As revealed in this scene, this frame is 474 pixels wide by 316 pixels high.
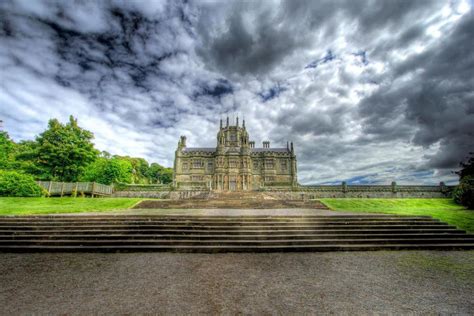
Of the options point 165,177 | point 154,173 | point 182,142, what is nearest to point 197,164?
point 182,142

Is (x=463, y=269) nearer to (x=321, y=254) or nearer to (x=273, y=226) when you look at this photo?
(x=321, y=254)

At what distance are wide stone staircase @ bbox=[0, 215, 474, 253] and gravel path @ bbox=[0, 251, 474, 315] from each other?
630mm

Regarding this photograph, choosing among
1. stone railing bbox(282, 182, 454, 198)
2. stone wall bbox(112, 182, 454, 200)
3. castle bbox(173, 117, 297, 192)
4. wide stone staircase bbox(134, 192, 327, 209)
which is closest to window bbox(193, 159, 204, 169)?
castle bbox(173, 117, 297, 192)

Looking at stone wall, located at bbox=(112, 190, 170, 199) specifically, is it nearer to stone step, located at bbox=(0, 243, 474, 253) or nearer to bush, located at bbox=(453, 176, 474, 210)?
stone step, located at bbox=(0, 243, 474, 253)

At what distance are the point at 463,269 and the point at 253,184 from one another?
46639 mm

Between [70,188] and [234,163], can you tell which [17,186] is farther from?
[234,163]

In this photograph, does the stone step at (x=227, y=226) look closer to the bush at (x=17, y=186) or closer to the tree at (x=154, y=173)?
the bush at (x=17, y=186)

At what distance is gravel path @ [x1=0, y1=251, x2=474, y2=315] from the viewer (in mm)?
4172

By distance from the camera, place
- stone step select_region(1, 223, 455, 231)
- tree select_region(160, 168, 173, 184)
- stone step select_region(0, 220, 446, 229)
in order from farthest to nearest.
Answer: tree select_region(160, 168, 173, 184) → stone step select_region(0, 220, 446, 229) → stone step select_region(1, 223, 455, 231)

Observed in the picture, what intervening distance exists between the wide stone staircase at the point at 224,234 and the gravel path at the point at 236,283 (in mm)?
630

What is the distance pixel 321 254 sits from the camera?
307 inches

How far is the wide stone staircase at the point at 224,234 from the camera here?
8.28 metres

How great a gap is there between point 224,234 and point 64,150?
29.9 m

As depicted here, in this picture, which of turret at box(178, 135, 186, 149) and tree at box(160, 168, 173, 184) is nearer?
turret at box(178, 135, 186, 149)
